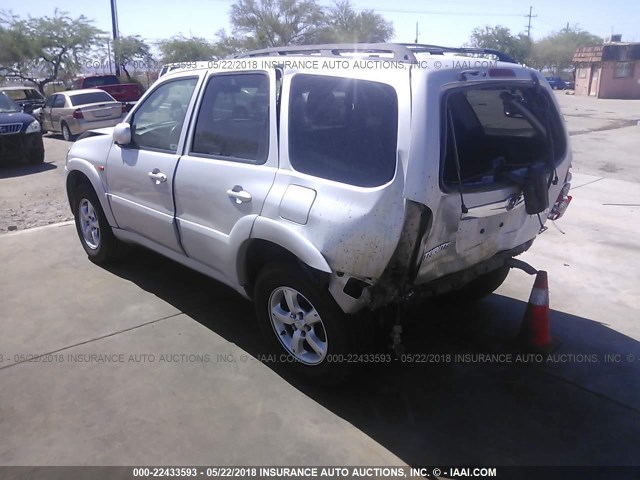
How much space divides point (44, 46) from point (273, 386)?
38.5m

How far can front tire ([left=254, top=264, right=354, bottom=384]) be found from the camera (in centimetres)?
322

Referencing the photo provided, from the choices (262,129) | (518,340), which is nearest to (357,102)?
(262,129)

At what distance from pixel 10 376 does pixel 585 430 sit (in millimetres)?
3526

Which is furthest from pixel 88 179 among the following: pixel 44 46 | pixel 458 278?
pixel 44 46

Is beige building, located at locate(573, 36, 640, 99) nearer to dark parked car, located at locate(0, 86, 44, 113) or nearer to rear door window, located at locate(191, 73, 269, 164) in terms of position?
dark parked car, located at locate(0, 86, 44, 113)

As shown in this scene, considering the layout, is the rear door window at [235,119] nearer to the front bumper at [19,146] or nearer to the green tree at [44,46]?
the front bumper at [19,146]

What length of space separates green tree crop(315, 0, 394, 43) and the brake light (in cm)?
4067

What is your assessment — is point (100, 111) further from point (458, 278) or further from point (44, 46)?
point (44, 46)

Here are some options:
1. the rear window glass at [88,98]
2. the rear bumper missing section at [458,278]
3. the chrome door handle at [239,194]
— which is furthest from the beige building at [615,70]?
the chrome door handle at [239,194]

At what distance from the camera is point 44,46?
35.6 meters

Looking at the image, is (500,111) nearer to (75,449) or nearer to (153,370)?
(153,370)

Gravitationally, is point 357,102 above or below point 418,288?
above

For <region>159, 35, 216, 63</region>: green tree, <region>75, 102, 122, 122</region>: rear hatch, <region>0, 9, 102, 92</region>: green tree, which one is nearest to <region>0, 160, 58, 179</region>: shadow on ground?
<region>75, 102, 122, 122</region>: rear hatch

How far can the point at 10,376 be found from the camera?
3.69 meters
